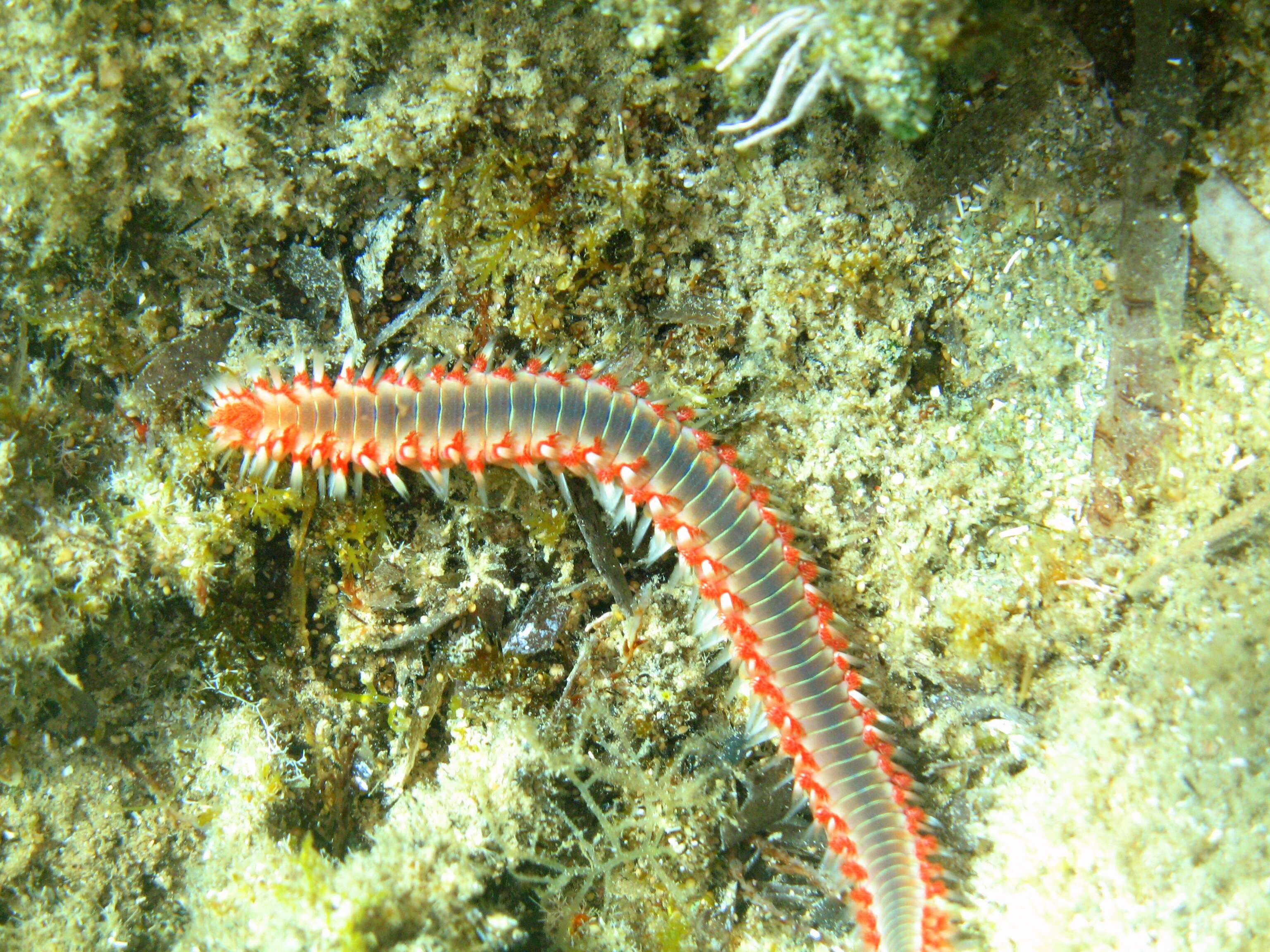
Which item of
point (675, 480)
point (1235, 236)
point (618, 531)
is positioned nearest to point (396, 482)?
point (618, 531)

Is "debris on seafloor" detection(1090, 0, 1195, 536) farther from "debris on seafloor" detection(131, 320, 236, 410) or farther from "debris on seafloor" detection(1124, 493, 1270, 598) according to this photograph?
"debris on seafloor" detection(131, 320, 236, 410)

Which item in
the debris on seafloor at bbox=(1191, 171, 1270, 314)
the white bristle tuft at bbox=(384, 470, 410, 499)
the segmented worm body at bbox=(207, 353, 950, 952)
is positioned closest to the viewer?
the debris on seafloor at bbox=(1191, 171, 1270, 314)

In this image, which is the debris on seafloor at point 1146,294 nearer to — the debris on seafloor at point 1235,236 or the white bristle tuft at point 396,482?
the debris on seafloor at point 1235,236

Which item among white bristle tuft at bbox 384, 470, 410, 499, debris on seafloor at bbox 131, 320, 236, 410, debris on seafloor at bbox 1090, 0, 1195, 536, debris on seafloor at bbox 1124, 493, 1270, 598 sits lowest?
debris on seafloor at bbox 1124, 493, 1270, 598

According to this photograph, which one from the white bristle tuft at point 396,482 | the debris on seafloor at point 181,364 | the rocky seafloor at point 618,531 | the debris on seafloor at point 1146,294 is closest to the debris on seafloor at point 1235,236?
the rocky seafloor at point 618,531

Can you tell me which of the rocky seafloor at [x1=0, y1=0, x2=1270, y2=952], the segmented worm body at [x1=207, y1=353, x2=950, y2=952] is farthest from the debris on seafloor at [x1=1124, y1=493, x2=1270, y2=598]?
the segmented worm body at [x1=207, y1=353, x2=950, y2=952]

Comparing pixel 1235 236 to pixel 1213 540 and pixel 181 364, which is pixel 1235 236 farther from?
pixel 181 364

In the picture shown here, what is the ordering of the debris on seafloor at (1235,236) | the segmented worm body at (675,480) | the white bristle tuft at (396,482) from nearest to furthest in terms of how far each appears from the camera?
the debris on seafloor at (1235,236) < the segmented worm body at (675,480) < the white bristle tuft at (396,482)
